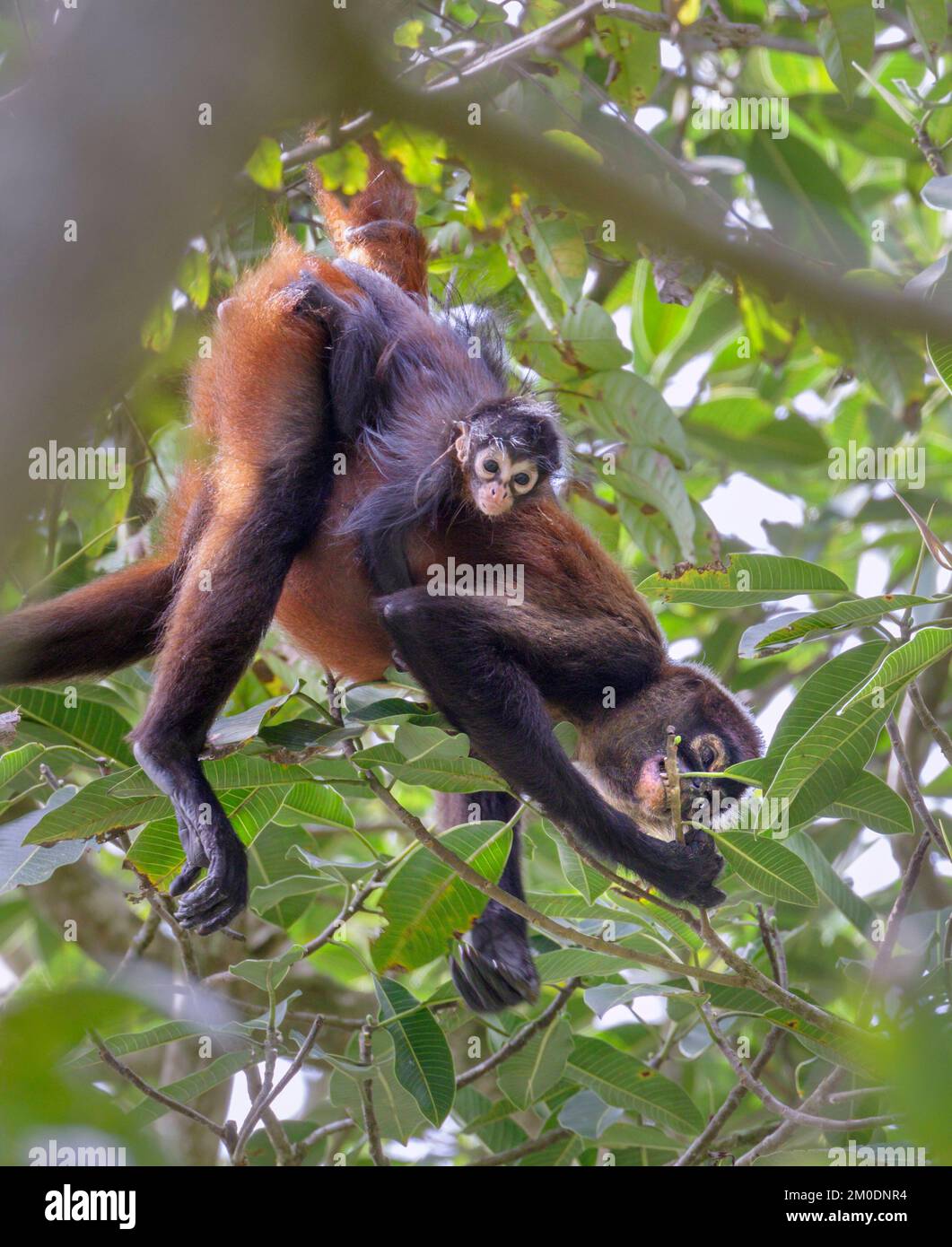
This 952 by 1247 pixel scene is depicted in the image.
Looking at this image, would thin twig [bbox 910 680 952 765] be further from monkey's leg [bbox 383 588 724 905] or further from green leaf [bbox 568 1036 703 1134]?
green leaf [bbox 568 1036 703 1134]

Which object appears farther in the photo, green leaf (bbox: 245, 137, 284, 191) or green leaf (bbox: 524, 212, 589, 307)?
green leaf (bbox: 524, 212, 589, 307)

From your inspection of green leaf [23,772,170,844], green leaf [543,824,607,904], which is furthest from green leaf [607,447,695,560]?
green leaf [23,772,170,844]

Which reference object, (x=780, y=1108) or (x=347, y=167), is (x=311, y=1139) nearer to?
(x=780, y=1108)

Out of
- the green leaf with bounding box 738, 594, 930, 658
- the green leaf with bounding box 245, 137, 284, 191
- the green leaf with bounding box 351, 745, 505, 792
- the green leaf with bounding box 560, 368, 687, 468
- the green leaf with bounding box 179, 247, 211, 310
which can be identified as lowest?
the green leaf with bounding box 351, 745, 505, 792

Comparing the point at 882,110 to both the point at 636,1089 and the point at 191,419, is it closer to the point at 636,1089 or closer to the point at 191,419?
the point at 191,419

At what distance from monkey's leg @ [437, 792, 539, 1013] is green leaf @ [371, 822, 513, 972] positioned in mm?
585

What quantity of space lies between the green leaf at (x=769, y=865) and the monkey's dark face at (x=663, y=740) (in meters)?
0.88

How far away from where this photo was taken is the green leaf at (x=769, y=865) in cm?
339

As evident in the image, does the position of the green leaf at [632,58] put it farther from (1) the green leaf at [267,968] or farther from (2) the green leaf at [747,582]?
(1) the green leaf at [267,968]

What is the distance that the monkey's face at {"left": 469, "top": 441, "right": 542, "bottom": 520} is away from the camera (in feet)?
13.7

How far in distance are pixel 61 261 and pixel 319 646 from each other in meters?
3.49

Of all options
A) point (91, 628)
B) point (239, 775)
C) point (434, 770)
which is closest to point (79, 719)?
point (91, 628)

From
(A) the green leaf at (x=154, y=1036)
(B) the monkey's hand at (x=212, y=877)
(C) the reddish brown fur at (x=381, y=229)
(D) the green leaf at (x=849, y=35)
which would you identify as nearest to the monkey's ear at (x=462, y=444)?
(C) the reddish brown fur at (x=381, y=229)

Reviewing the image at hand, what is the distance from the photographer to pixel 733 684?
637cm
